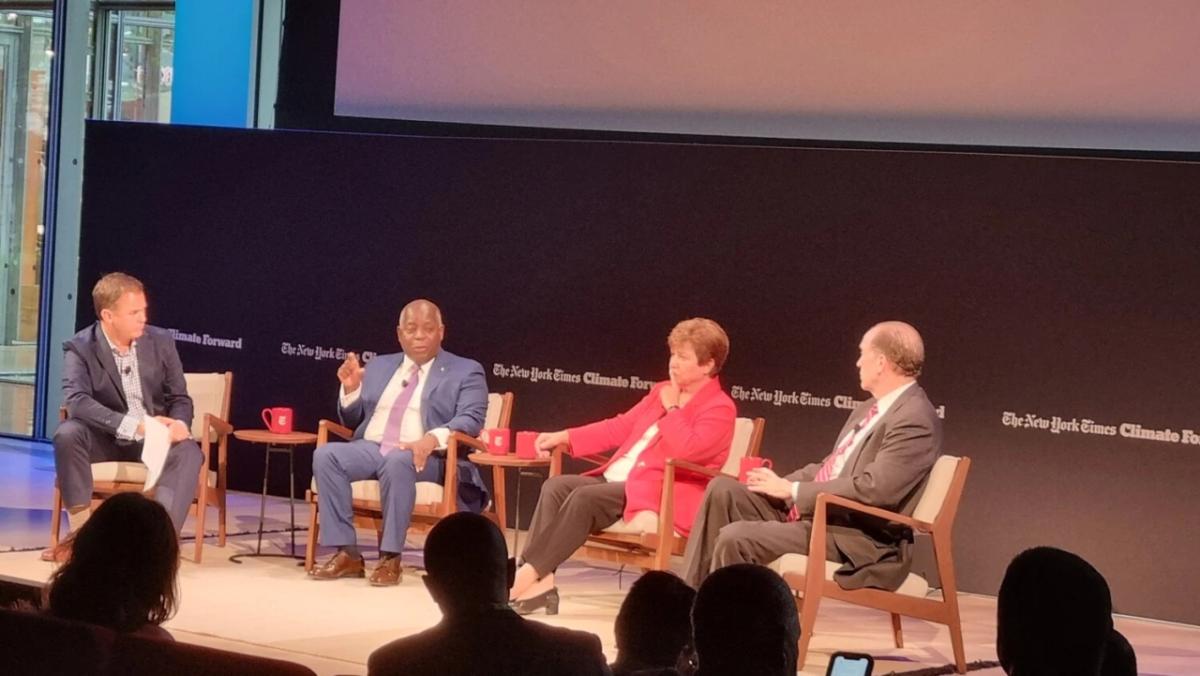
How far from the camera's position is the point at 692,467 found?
19.9 ft

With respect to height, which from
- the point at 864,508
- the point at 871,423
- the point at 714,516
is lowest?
the point at 714,516

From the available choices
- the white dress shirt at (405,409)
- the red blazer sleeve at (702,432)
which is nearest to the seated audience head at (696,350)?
the red blazer sleeve at (702,432)

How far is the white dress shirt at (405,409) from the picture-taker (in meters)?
7.07

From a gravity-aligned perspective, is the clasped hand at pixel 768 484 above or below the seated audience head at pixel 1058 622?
below

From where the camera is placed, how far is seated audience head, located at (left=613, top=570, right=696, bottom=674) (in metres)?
2.61

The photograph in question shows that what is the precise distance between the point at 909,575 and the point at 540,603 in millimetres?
1409

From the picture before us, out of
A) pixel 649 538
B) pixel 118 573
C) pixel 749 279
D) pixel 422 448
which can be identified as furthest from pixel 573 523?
pixel 118 573

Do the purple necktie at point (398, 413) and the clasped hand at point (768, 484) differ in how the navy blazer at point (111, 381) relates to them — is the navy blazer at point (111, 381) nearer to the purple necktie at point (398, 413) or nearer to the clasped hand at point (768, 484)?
the purple necktie at point (398, 413)

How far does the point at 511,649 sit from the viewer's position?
254 cm

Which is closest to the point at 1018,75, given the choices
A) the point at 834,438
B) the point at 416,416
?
the point at 834,438

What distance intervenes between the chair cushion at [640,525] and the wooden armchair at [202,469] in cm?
189

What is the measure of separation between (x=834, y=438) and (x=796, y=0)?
206cm

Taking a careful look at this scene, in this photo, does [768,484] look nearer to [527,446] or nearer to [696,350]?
[696,350]

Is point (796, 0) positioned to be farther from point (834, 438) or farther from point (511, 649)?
point (511, 649)
